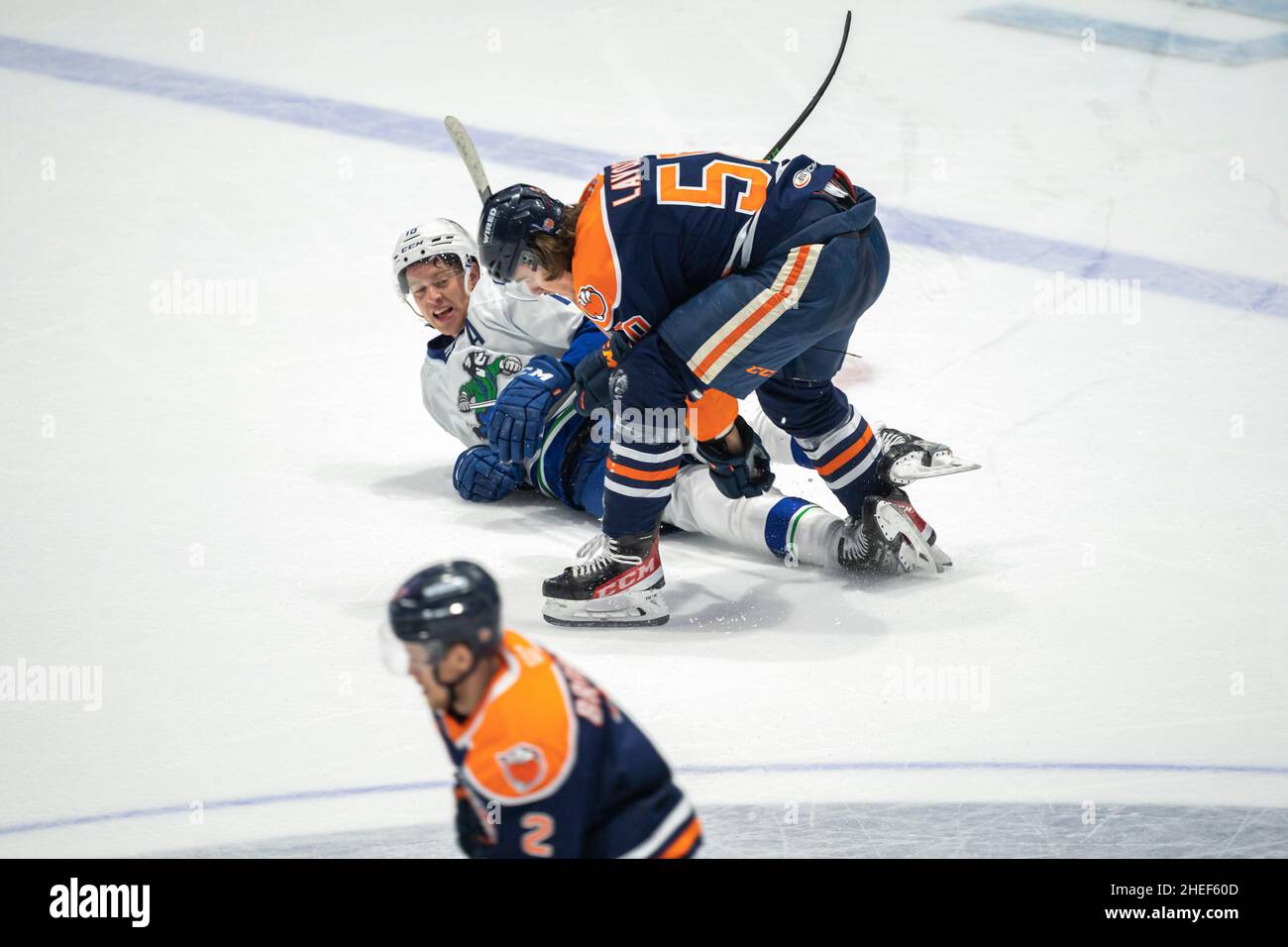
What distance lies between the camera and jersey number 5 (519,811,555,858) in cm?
217

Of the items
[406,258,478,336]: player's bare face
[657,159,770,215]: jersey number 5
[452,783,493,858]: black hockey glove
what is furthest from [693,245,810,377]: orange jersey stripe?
[452,783,493,858]: black hockey glove

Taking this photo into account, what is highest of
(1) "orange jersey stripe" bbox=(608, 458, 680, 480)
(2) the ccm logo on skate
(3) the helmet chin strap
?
(3) the helmet chin strap

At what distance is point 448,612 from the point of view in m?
2.14

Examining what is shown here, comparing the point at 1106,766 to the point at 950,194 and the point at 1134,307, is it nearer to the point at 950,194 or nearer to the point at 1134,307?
the point at 1134,307

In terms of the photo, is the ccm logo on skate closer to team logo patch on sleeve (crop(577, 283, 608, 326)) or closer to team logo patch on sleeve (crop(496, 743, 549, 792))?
team logo patch on sleeve (crop(577, 283, 608, 326))

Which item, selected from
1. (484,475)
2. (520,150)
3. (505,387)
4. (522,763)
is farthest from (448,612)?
(520,150)

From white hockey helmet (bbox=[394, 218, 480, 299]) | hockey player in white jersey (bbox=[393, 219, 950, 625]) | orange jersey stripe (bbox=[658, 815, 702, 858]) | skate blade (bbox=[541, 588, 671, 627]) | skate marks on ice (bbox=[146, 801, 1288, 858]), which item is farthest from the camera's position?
white hockey helmet (bbox=[394, 218, 480, 299])

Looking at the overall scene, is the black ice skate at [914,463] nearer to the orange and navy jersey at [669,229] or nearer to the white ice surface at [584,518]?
the white ice surface at [584,518]

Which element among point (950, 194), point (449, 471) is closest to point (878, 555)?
point (449, 471)

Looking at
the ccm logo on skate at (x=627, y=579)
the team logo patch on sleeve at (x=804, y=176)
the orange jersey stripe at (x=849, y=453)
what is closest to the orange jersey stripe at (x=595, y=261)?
the team logo patch on sleeve at (x=804, y=176)

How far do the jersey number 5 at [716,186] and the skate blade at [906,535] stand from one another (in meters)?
0.81

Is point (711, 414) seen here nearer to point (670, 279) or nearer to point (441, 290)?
point (670, 279)

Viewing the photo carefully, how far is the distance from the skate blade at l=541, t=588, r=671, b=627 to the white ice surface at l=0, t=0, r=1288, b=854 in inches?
1.4

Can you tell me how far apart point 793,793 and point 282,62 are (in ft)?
18.9
